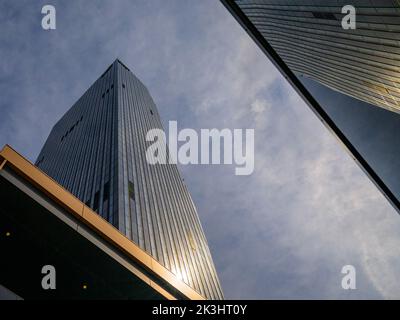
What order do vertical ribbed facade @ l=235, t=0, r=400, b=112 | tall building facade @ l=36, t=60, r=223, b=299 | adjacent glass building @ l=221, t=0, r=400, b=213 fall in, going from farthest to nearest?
1. tall building facade @ l=36, t=60, r=223, b=299
2. adjacent glass building @ l=221, t=0, r=400, b=213
3. vertical ribbed facade @ l=235, t=0, r=400, b=112

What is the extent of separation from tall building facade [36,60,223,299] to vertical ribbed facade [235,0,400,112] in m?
31.8

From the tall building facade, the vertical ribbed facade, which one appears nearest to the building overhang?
the vertical ribbed facade

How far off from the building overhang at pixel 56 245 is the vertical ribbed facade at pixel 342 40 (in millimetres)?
20961

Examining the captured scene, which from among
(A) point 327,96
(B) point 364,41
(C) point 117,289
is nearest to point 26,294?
(C) point 117,289

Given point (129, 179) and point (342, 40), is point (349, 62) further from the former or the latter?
point (129, 179)

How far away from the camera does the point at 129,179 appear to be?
57.2 m

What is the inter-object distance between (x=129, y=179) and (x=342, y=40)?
39.5 m

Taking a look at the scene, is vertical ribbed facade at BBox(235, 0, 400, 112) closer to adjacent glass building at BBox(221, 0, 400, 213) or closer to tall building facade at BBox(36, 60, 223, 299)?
adjacent glass building at BBox(221, 0, 400, 213)

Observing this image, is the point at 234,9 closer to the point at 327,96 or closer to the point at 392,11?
the point at 327,96

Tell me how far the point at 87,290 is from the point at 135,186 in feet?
137

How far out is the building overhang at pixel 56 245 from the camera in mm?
13586

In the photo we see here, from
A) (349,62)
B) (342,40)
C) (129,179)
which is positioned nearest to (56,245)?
(342,40)

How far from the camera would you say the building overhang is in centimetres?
1359

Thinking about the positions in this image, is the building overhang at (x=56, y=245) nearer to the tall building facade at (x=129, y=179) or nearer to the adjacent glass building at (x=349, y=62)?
the adjacent glass building at (x=349, y=62)
